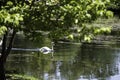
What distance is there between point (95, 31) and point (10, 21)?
10.9 feet

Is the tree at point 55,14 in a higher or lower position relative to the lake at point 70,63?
higher

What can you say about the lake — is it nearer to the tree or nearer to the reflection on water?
the reflection on water

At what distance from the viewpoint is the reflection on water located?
22406mm

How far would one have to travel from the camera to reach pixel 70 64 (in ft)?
86.6

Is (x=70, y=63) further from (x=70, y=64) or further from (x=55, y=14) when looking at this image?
(x=55, y=14)

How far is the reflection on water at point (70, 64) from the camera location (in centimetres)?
2241

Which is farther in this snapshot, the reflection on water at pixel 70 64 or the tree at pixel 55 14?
the reflection on water at pixel 70 64

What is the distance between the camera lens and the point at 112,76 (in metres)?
22.7

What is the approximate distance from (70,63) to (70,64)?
0.36m

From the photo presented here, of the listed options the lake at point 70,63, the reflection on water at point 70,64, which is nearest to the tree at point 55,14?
the lake at point 70,63

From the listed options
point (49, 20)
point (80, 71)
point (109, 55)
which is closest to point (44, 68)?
point (80, 71)

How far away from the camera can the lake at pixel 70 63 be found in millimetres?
22405

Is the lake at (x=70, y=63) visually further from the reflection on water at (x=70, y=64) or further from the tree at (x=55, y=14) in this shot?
the tree at (x=55, y=14)

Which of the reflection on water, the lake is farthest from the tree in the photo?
the reflection on water
